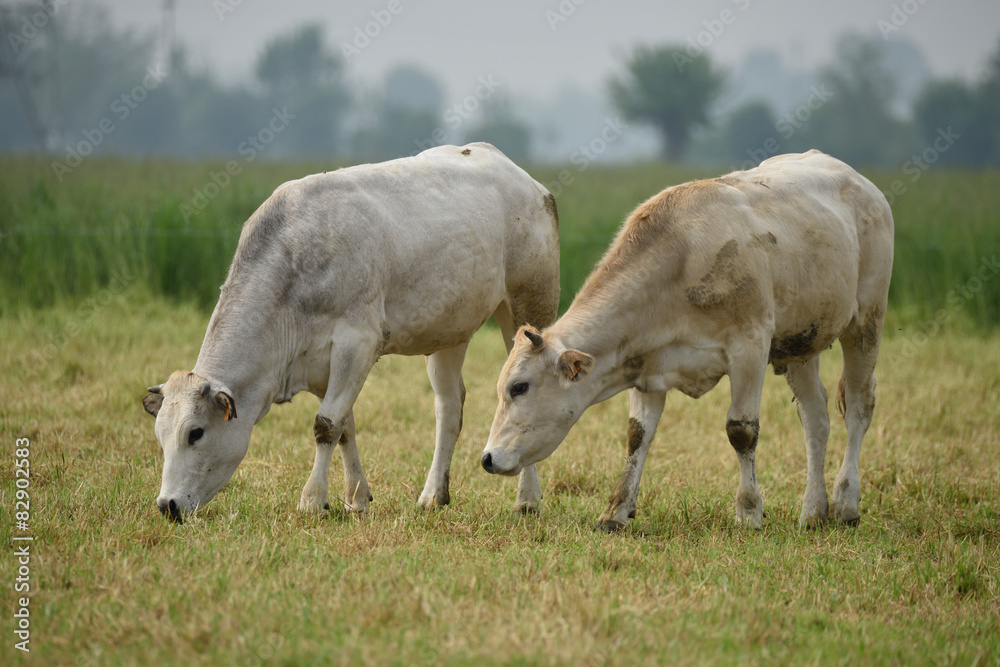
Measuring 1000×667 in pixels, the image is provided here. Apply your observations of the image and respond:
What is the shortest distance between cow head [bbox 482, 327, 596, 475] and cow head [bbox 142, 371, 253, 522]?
134cm

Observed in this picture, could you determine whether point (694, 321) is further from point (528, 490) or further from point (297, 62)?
point (297, 62)

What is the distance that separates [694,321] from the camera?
540 centimetres

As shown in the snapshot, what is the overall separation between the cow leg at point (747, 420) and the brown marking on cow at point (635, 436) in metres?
0.49

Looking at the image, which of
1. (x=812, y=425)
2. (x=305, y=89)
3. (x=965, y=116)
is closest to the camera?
(x=812, y=425)

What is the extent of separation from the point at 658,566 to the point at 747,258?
176cm

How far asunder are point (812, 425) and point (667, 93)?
60.2 m

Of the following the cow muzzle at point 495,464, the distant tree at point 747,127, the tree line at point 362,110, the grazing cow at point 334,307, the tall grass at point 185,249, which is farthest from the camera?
the distant tree at point 747,127

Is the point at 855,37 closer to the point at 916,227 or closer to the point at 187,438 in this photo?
the point at 916,227

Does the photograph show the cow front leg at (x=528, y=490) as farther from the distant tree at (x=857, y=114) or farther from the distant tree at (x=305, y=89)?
the distant tree at (x=305, y=89)

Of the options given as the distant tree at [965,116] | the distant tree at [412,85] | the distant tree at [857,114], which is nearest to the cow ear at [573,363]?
the distant tree at [965,116]

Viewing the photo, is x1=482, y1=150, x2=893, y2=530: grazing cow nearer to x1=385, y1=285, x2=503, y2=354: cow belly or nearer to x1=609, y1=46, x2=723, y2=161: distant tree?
x1=385, y1=285, x2=503, y2=354: cow belly

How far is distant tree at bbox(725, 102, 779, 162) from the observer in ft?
262

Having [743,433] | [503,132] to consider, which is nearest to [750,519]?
[743,433]

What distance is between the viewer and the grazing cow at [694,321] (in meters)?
5.24
